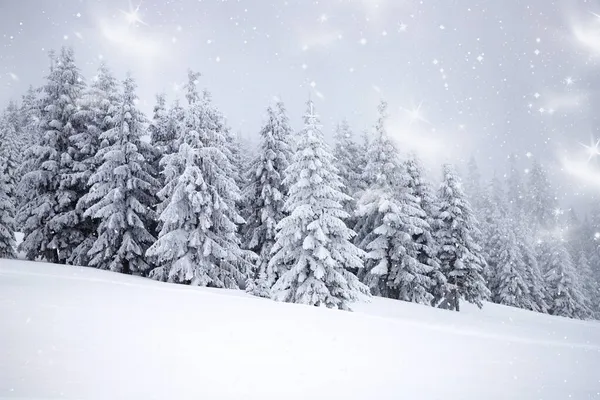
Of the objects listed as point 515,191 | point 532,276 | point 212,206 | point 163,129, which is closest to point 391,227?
point 212,206

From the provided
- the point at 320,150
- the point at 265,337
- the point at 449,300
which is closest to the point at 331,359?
the point at 265,337

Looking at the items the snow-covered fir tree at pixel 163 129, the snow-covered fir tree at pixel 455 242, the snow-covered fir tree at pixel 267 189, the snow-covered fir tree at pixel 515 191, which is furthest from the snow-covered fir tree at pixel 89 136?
the snow-covered fir tree at pixel 515 191

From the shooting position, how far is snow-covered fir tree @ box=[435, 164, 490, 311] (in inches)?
1080

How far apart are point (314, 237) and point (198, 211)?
6.99 m

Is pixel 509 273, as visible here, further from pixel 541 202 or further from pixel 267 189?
pixel 541 202

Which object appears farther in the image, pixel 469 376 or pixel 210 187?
pixel 210 187

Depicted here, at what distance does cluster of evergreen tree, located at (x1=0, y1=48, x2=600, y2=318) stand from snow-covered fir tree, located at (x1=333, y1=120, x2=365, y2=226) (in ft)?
5.60

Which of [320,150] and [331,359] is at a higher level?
[320,150]

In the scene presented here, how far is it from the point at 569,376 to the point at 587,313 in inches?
1955

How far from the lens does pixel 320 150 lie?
18719 millimetres

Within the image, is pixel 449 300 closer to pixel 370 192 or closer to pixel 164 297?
pixel 370 192

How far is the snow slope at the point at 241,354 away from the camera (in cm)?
570

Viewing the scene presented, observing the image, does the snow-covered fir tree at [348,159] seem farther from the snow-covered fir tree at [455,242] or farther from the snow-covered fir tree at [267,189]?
the snow-covered fir tree at [267,189]

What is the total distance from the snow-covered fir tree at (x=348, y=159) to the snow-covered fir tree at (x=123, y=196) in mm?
15936
